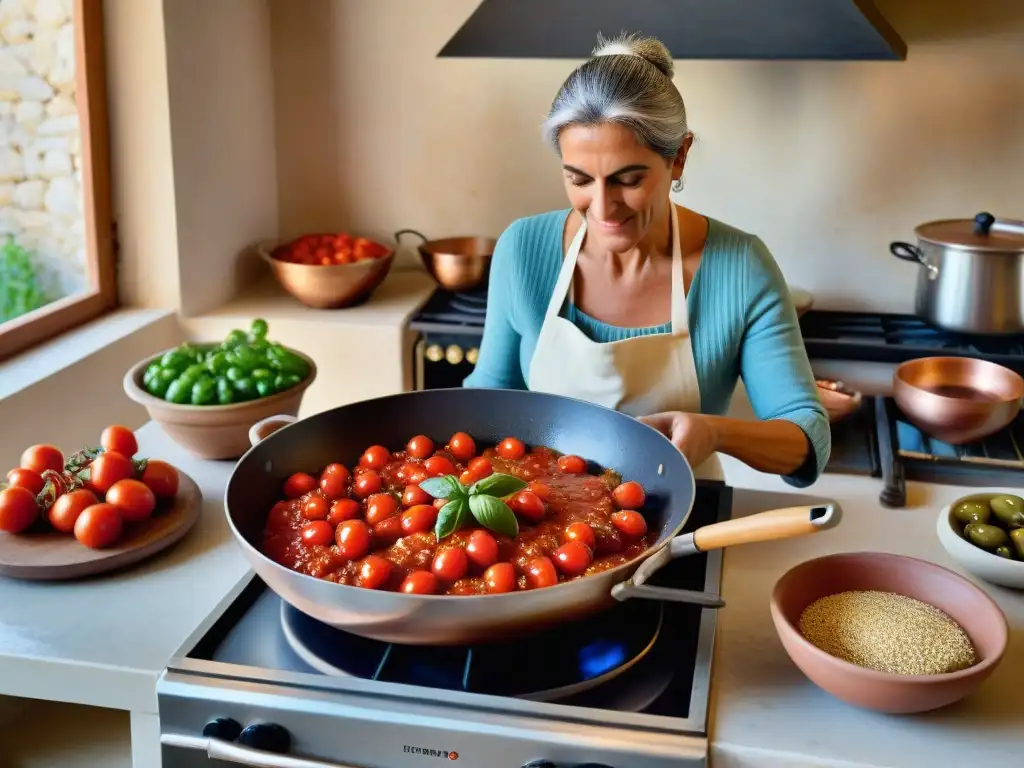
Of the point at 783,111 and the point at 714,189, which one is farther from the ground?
the point at 783,111

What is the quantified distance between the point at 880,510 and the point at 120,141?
1857mm

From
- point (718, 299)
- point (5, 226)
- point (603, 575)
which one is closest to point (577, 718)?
point (603, 575)

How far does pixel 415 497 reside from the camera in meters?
1.20

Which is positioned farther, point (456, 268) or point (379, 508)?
point (456, 268)

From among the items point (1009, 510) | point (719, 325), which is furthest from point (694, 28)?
point (1009, 510)

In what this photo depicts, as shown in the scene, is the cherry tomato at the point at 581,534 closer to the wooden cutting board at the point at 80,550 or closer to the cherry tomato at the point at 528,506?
the cherry tomato at the point at 528,506

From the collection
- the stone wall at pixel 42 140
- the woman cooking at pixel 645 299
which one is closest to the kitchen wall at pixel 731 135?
the stone wall at pixel 42 140

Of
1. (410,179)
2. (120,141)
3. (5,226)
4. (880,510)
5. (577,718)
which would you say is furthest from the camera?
(410,179)

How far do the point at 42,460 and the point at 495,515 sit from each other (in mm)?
648

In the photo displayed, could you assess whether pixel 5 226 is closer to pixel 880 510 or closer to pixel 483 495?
pixel 483 495

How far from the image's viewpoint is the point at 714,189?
9.10 feet

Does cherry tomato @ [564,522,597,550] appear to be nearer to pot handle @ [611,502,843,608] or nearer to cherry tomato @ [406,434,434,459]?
pot handle @ [611,502,843,608]

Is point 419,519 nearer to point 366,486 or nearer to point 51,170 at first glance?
point 366,486

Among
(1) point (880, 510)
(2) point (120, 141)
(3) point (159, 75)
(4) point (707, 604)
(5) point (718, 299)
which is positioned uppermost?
(3) point (159, 75)
